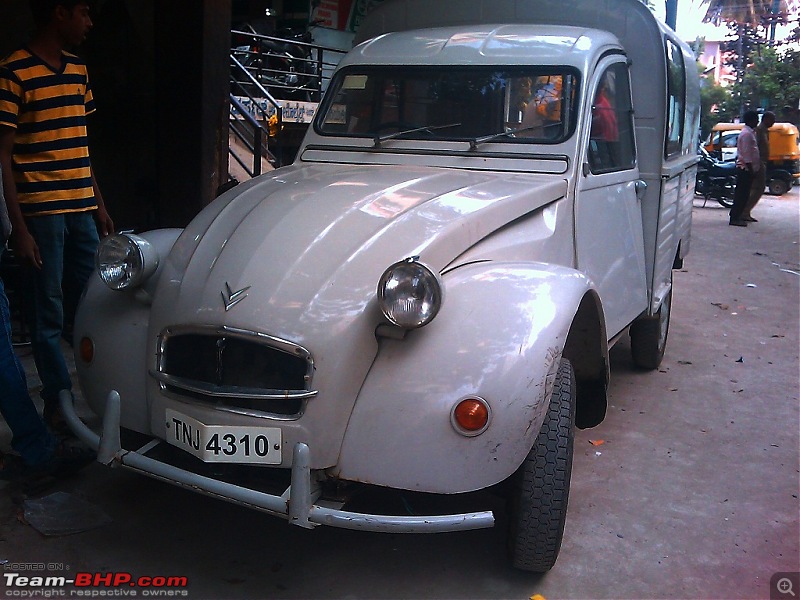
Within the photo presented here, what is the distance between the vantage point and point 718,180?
17797mm

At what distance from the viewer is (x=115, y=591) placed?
2.81m

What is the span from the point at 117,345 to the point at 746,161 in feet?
42.4

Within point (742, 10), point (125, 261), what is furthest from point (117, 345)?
point (742, 10)

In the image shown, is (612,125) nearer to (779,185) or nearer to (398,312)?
(398,312)

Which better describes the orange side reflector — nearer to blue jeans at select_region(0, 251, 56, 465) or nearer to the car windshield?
the car windshield

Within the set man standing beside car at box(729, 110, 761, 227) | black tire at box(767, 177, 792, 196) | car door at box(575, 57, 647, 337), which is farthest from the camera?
black tire at box(767, 177, 792, 196)

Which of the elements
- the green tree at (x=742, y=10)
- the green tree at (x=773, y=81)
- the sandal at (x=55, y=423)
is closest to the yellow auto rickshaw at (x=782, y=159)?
the green tree at (x=773, y=81)

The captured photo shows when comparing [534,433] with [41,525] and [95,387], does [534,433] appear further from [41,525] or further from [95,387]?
[41,525]

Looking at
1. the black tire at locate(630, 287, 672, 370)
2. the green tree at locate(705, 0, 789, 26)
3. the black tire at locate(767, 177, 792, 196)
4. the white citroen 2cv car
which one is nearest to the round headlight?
the white citroen 2cv car

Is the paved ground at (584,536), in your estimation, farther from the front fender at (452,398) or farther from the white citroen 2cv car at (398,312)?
the front fender at (452,398)

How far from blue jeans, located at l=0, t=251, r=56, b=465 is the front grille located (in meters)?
0.92

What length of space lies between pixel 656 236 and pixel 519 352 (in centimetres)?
244

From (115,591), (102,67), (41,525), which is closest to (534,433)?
(115,591)

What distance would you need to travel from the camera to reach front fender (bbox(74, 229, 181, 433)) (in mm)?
2922
